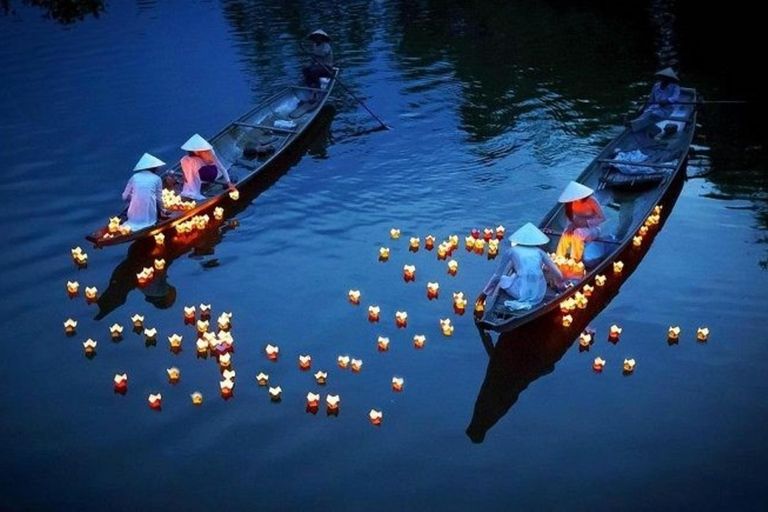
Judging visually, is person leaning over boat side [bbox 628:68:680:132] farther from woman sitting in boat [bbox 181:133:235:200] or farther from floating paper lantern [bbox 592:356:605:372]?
woman sitting in boat [bbox 181:133:235:200]

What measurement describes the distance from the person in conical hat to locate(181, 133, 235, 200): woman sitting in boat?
894 mm

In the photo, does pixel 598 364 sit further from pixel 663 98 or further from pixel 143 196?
pixel 663 98

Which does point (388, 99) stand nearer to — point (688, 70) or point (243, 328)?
point (688, 70)

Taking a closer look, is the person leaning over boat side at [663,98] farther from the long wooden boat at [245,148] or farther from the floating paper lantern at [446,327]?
the floating paper lantern at [446,327]

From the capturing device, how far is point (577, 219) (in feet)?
33.8

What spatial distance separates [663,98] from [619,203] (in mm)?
3557

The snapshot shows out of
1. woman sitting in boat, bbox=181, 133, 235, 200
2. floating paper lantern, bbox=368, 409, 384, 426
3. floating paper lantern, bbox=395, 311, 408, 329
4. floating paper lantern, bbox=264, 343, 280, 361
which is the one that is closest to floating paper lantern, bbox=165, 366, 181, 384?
floating paper lantern, bbox=264, 343, 280, 361

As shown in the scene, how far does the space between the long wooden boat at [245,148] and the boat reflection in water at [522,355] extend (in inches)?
193

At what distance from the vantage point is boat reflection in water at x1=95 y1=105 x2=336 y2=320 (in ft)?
35.6

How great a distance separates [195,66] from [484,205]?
32.3ft

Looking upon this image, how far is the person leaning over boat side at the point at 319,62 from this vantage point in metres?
16.9

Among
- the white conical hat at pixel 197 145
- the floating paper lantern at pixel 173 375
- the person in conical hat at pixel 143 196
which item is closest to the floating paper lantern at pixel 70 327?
the floating paper lantern at pixel 173 375

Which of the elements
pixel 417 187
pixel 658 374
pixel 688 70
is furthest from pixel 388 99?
pixel 658 374

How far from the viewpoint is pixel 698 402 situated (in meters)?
8.73
